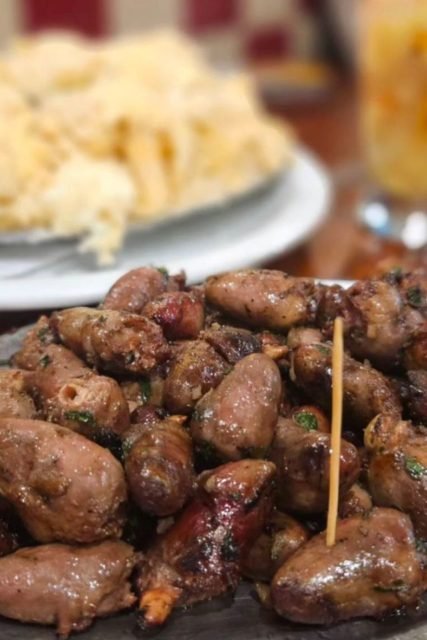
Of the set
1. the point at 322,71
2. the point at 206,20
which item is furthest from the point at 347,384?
the point at 206,20

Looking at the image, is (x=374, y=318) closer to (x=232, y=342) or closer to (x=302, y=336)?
(x=302, y=336)

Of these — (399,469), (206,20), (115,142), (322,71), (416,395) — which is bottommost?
(399,469)

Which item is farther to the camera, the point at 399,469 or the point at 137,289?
the point at 137,289

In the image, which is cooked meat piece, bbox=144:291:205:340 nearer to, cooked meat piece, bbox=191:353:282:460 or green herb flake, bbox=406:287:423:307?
cooked meat piece, bbox=191:353:282:460

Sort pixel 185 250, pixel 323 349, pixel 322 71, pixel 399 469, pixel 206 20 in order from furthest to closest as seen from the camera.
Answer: pixel 206 20
pixel 322 71
pixel 185 250
pixel 323 349
pixel 399 469

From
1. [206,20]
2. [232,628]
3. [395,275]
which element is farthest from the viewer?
[206,20]

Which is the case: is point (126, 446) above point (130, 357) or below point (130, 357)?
below

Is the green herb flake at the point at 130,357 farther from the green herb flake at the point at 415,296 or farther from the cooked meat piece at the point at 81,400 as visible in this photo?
the green herb flake at the point at 415,296
